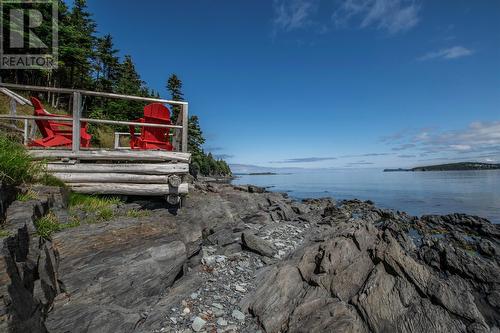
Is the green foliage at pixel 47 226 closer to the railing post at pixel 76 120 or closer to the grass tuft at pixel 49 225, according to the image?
the grass tuft at pixel 49 225

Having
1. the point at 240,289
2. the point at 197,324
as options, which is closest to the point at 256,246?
the point at 240,289

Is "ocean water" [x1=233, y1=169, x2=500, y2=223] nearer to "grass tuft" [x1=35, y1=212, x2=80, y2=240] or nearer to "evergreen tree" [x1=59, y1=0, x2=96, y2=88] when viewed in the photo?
"grass tuft" [x1=35, y1=212, x2=80, y2=240]

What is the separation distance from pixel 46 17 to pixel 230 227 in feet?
121

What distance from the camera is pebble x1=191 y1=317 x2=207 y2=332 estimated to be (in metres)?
5.62

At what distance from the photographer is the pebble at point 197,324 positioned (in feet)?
18.4

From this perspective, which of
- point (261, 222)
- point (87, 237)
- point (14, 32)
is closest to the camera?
point (87, 237)

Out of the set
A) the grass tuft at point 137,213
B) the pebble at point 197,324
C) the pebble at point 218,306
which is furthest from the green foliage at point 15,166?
the pebble at point 218,306

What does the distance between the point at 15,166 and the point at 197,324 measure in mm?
5680

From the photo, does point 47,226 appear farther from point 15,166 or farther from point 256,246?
point 256,246

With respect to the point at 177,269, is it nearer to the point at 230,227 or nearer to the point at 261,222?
the point at 230,227

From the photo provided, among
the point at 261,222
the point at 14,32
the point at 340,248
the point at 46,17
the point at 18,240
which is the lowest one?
the point at 261,222

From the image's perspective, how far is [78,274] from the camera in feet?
17.4

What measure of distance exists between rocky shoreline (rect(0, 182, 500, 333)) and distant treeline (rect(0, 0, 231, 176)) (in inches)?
708

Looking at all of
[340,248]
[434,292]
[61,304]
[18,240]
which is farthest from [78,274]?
[434,292]
